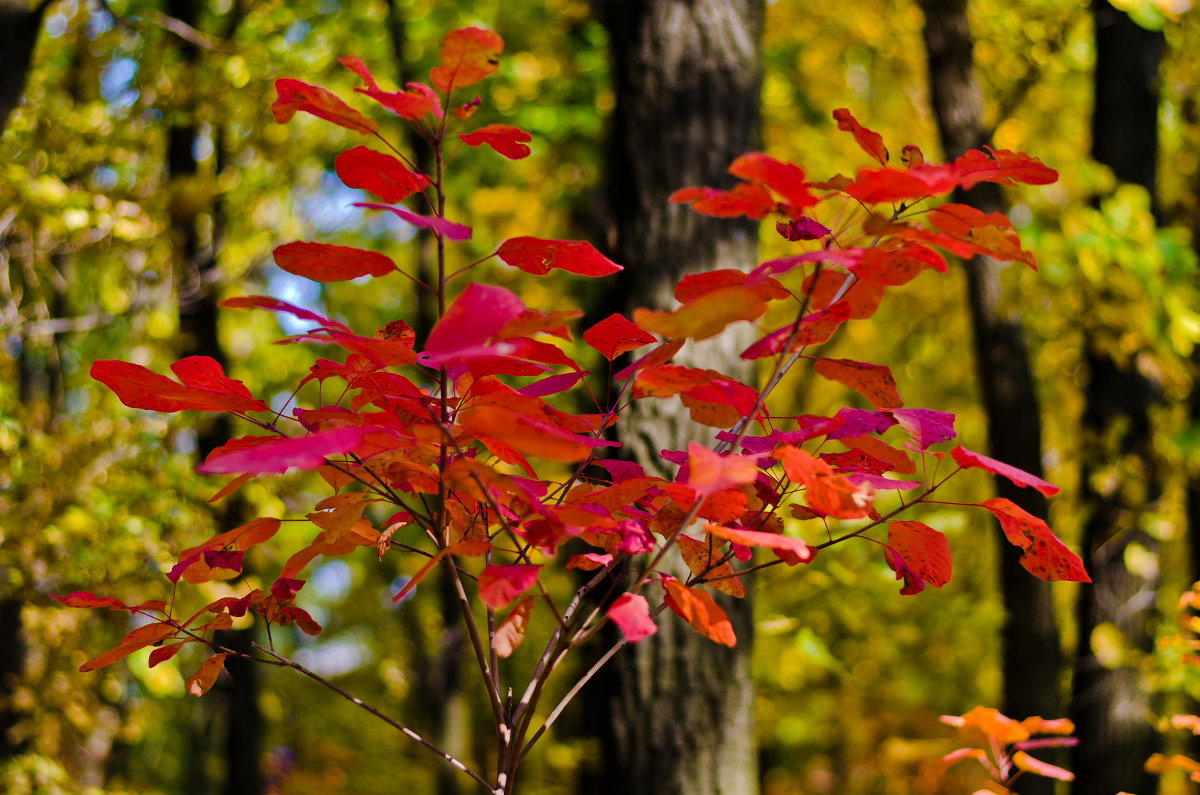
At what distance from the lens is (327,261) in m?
1.03

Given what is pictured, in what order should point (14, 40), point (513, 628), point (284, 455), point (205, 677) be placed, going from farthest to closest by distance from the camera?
point (14, 40) → point (205, 677) → point (513, 628) → point (284, 455)

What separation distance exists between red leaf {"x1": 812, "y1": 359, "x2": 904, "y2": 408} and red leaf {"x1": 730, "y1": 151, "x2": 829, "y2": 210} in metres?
0.28

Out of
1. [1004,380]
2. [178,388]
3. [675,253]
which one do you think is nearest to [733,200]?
[178,388]

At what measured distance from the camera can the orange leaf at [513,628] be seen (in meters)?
1.02

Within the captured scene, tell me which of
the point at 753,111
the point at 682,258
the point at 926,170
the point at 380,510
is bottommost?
the point at 380,510

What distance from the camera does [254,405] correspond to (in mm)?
1043

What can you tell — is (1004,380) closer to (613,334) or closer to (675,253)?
(675,253)

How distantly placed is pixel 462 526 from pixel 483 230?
228 inches

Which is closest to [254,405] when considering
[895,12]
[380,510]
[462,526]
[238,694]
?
[462,526]

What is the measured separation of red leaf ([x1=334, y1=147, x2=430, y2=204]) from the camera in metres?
1.04

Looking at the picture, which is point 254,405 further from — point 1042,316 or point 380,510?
point 380,510

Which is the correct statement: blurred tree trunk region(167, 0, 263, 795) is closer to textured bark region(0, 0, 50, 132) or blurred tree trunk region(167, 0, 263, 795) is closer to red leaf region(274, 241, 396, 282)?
textured bark region(0, 0, 50, 132)

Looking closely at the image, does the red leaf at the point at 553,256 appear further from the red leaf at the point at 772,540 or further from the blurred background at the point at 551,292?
the blurred background at the point at 551,292

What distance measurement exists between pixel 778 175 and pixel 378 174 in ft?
1.63
